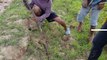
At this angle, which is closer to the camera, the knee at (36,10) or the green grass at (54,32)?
the green grass at (54,32)

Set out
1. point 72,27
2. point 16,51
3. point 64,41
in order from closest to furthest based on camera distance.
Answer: point 16,51, point 64,41, point 72,27

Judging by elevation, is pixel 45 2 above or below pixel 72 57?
above

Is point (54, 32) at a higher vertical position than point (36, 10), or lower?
lower

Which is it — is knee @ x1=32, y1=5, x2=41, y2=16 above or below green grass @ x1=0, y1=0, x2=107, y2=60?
above

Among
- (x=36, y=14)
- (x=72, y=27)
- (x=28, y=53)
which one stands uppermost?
(x=36, y=14)

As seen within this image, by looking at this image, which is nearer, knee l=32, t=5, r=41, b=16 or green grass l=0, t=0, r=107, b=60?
green grass l=0, t=0, r=107, b=60

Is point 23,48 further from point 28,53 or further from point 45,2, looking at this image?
point 45,2

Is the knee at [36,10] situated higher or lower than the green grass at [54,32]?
higher

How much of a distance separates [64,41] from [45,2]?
857 mm

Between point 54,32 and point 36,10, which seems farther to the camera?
point 54,32

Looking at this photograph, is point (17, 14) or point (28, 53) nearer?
point (28, 53)

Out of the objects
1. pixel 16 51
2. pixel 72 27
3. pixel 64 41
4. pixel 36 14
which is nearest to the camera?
pixel 16 51

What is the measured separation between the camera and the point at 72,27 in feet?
19.9

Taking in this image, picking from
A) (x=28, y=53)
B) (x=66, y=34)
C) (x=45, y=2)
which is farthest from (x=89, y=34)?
(x=28, y=53)
